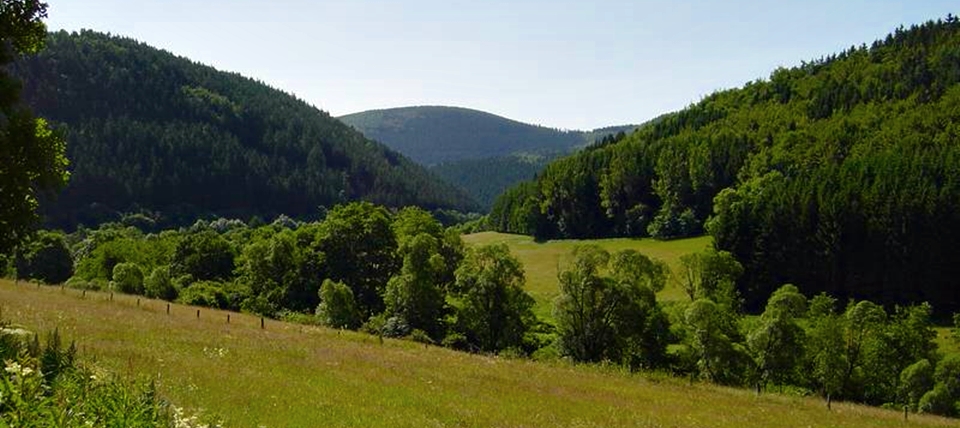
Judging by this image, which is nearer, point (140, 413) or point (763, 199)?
point (140, 413)

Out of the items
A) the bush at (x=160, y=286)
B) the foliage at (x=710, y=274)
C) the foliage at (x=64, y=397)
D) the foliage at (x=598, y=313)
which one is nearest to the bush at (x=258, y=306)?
the bush at (x=160, y=286)

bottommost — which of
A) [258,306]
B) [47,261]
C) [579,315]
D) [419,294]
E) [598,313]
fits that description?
[258,306]

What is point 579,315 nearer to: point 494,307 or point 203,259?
point 494,307

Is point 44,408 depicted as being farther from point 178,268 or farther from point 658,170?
point 658,170

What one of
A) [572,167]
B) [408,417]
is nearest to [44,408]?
[408,417]

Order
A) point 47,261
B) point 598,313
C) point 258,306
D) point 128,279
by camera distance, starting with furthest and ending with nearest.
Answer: point 47,261 < point 128,279 < point 258,306 < point 598,313

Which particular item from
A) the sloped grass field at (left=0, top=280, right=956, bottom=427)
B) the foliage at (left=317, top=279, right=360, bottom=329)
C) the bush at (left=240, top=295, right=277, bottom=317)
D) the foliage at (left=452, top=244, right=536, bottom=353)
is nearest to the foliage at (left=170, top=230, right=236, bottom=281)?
the bush at (left=240, top=295, right=277, bottom=317)

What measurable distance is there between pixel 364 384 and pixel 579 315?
45.7 metres

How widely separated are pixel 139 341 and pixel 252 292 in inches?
2453

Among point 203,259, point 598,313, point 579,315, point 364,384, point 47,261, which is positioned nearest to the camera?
point 364,384

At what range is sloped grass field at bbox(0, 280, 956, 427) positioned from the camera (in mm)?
18469

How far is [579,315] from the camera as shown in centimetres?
6706

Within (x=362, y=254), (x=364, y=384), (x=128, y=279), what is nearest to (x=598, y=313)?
(x=362, y=254)

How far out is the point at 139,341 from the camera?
968 inches
